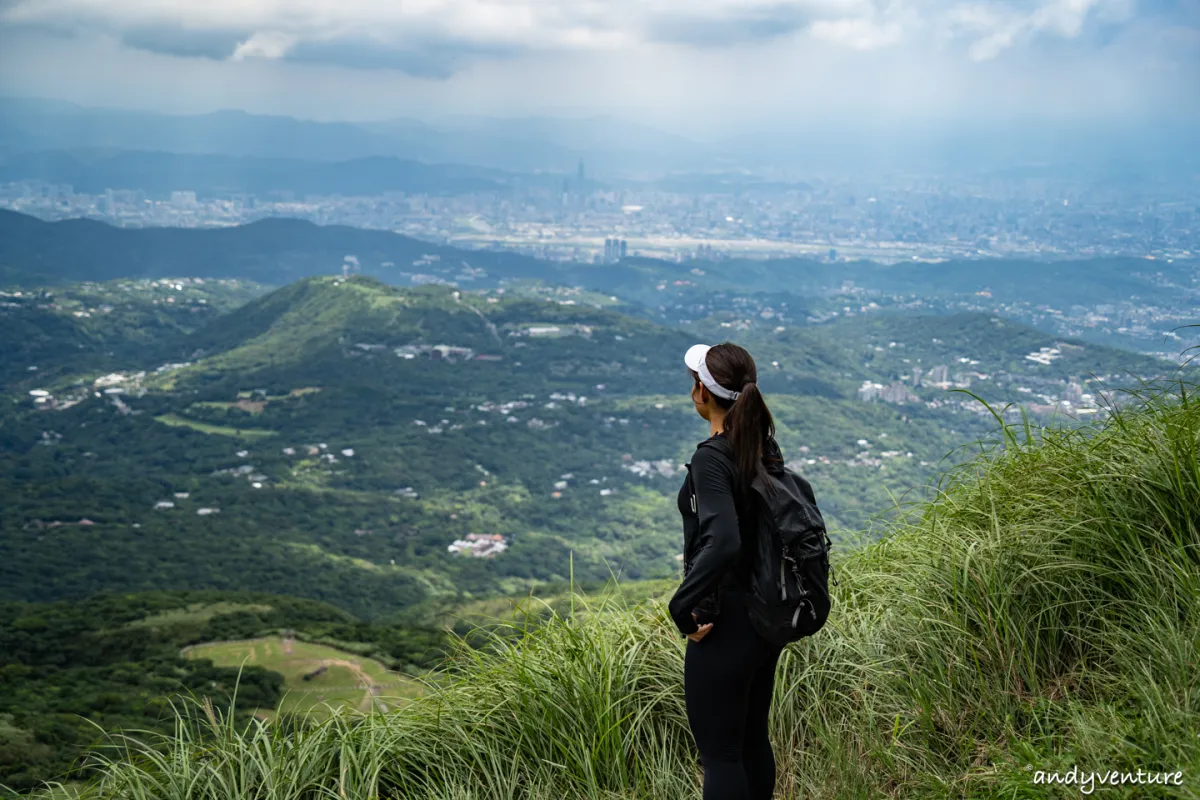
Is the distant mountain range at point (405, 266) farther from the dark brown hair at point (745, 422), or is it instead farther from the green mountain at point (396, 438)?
the dark brown hair at point (745, 422)

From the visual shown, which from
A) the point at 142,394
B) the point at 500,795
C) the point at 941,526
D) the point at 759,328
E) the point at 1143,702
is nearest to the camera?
the point at 1143,702

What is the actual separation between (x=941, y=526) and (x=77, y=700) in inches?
863

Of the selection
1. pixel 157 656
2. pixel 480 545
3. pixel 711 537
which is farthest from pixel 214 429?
pixel 711 537

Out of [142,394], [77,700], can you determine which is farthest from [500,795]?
[142,394]

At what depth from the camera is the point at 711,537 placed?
6.89 ft

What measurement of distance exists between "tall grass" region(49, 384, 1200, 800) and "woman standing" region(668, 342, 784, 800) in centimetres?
69

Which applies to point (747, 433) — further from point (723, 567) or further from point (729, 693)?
point (729, 693)

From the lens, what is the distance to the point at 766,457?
223 centimetres

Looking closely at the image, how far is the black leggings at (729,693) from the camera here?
2.17 metres

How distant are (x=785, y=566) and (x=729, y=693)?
1.19 ft

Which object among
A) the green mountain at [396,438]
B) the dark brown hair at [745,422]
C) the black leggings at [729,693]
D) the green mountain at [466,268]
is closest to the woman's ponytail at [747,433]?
the dark brown hair at [745,422]

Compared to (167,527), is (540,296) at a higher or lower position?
higher

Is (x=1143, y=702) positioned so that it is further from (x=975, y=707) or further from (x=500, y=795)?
(x=500, y=795)

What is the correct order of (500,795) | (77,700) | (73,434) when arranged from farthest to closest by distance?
(73,434)
(77,700)
(500,795)
